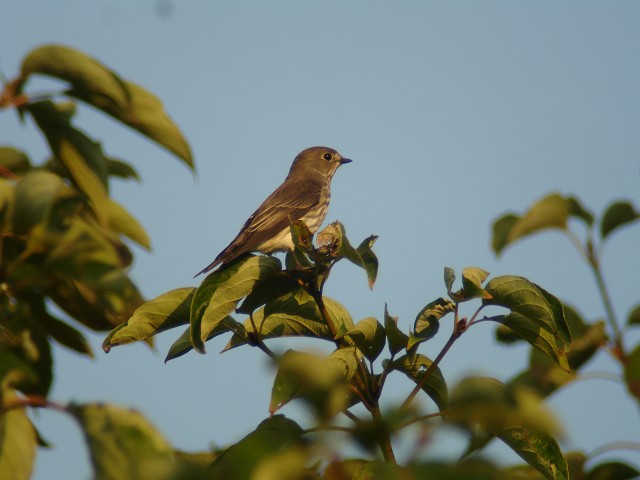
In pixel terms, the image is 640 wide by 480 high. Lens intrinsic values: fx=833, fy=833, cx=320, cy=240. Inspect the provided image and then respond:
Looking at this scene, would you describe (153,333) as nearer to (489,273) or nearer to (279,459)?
(489,273)

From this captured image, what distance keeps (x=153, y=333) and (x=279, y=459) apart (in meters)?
2.55

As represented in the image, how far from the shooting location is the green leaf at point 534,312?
3750 mm

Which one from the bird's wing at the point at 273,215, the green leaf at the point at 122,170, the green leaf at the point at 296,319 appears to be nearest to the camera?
the green leaf at the point at 122,170

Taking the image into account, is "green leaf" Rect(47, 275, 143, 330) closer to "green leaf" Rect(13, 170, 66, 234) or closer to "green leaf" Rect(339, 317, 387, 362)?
"green leaf" Rect(13, 170, 66, 234)

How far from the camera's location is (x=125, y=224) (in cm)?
281

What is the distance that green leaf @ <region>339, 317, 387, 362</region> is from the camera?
3682 millimetres

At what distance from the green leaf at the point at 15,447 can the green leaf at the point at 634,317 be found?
2.44 meters

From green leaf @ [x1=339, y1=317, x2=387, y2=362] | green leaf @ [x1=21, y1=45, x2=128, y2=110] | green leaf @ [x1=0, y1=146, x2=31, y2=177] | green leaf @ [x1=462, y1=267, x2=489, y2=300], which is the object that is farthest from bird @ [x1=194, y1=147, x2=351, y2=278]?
green leaf @ [x1=21, y1=45, x2=128, y2=110]

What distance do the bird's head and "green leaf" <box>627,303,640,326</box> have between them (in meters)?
8.61

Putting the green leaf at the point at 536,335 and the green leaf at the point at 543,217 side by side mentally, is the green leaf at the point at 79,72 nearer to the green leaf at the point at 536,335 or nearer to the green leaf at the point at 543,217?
the green leaf at the point at 543,217

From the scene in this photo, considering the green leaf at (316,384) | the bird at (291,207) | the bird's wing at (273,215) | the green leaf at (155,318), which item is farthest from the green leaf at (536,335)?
the bird's wing at (273,215)

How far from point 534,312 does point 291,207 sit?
632cm

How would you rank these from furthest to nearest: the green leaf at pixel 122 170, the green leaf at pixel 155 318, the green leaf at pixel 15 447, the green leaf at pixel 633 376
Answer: the green leaf at pixel 155 318, the green leaf at pixel 122 170, the green leaf at pixel 633 376, the green leaf at pixel 15 447

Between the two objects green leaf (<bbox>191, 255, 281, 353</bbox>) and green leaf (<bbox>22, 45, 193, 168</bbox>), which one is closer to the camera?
green leaf (<bbox>22, 45, 193, 168</bbox>)
